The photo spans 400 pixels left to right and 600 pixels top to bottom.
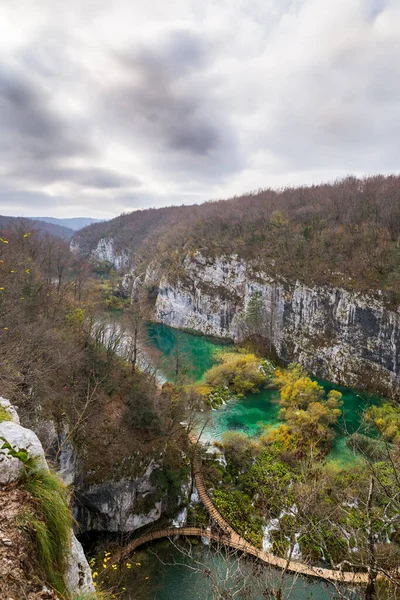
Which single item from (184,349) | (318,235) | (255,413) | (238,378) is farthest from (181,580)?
(318,235)

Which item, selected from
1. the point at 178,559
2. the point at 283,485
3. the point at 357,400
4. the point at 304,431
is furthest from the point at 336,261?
the point at 178,559

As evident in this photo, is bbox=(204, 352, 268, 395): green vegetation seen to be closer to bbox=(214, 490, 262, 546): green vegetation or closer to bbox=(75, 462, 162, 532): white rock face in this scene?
bbox=(214, 490, 262, 546): green vegetation

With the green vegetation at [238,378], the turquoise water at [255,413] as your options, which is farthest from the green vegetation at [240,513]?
the green vegetation at [238,378]

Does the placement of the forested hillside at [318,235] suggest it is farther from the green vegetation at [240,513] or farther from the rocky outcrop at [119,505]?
the rocky outcrop at [119,505]

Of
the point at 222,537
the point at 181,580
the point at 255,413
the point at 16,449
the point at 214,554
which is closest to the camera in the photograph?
the point at 16,449

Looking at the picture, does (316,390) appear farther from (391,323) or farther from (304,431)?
(391,323)

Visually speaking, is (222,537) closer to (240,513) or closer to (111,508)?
(240,513)
